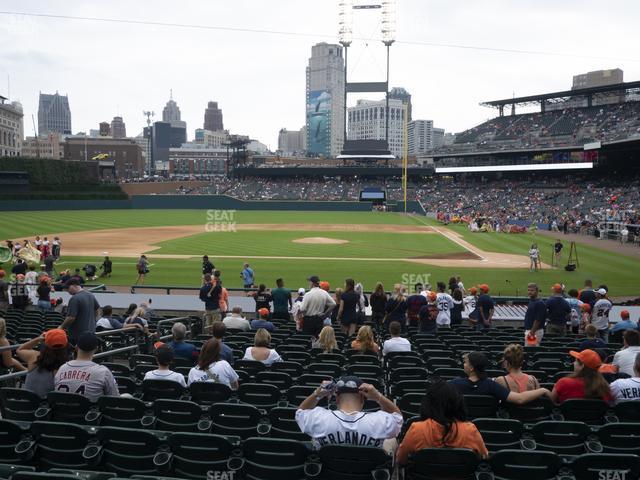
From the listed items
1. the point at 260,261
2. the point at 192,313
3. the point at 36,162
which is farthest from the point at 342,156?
the point at 192,313

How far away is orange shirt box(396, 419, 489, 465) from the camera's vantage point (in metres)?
4.13

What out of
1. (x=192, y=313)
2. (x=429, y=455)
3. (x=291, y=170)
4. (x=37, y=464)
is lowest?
(x=192, y=313)

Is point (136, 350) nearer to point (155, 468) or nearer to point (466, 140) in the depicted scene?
point (155, 468)

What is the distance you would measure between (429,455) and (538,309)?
841cm

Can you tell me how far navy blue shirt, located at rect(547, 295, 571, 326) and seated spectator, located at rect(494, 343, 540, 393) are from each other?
737 centimetres

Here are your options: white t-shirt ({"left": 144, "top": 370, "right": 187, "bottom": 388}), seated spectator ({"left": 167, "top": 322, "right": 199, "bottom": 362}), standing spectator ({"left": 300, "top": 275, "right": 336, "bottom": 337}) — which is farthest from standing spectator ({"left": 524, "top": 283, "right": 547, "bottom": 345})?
white t-shirt ({"left": 144, "top": 370, "right": 187, "bottom": 388})

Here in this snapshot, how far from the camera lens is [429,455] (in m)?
4.03

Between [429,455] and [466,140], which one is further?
[466,140]

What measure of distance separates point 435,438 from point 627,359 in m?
4.61

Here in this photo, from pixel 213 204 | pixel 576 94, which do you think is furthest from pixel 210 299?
pixel 576 94

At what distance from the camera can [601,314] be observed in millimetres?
14008

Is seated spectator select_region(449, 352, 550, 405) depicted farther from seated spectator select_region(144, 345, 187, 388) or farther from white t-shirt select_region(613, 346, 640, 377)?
seated spectator select_region(144, 345, 187, 388)

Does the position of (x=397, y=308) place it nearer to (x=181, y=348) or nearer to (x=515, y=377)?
(x=181, y=348)

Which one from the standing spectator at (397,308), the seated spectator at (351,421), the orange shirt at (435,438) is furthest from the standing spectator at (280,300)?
the orange shirt at (435,438)
